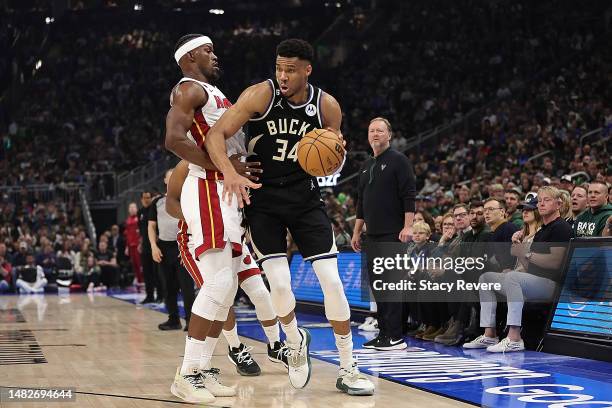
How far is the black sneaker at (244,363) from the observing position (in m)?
6.61

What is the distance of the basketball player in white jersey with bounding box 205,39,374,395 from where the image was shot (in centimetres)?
564

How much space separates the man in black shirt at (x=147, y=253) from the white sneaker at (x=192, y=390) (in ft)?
21.0

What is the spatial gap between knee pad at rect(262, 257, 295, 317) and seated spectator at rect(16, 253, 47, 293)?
14.9 m

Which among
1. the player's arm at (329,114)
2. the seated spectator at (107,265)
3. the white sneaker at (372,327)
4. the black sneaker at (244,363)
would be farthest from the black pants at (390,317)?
the seated spectator at (107,265)

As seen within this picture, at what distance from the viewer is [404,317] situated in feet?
31.6

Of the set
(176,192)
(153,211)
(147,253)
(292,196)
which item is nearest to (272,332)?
(176,192)

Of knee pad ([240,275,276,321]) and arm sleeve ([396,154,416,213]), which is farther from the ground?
arm sleeve ([396,154,416,213])

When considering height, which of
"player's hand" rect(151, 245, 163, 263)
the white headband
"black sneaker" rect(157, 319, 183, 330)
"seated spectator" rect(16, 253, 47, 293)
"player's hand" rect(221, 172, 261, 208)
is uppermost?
the white headband

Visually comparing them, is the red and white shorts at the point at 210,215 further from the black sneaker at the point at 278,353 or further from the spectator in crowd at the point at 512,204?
the spectator in crowd at the point at 512,204

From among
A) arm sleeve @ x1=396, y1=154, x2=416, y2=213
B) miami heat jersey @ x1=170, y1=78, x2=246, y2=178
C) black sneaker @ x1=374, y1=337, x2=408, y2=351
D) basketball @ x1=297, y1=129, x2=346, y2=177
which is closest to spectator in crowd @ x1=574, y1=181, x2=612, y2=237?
arm sleeve @ x1=396, y1=154, x2=416, y2=213

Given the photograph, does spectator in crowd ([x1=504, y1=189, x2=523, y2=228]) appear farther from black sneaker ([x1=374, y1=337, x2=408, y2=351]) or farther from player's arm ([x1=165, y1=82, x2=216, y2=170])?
player's arm ([x1=165, y1=82, x2=216, y2=170])

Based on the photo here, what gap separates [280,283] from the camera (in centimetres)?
582

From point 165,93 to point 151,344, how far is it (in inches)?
928

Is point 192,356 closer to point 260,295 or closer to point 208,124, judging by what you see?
point 260,295
